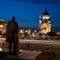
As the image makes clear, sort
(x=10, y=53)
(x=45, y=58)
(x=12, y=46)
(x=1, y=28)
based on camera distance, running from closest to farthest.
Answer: (x=45, y=58) → (x=10, y=53) → (x=12, y=46) → (x=1, y=28)

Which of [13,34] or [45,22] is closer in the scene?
[13,34]

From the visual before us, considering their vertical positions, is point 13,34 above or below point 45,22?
Result: below

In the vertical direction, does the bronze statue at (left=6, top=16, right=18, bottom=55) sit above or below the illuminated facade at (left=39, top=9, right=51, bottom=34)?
below

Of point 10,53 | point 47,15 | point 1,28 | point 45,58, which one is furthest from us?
point 47,15

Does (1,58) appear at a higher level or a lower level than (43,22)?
lower

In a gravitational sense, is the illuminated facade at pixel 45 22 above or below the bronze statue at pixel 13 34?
above

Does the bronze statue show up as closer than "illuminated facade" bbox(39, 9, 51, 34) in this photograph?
Yes

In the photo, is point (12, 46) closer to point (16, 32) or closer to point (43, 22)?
point (16, 32)

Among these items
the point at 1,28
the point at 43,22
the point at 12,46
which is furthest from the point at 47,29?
the point at 12,46

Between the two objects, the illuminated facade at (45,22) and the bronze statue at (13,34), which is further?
the illuminated facade at (45,22)

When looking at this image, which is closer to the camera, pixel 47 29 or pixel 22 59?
pixel 22 59

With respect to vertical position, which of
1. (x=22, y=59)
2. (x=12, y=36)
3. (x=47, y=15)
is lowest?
(x=22, y=59)

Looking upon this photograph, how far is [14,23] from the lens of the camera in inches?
510

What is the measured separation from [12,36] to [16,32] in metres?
0.27
